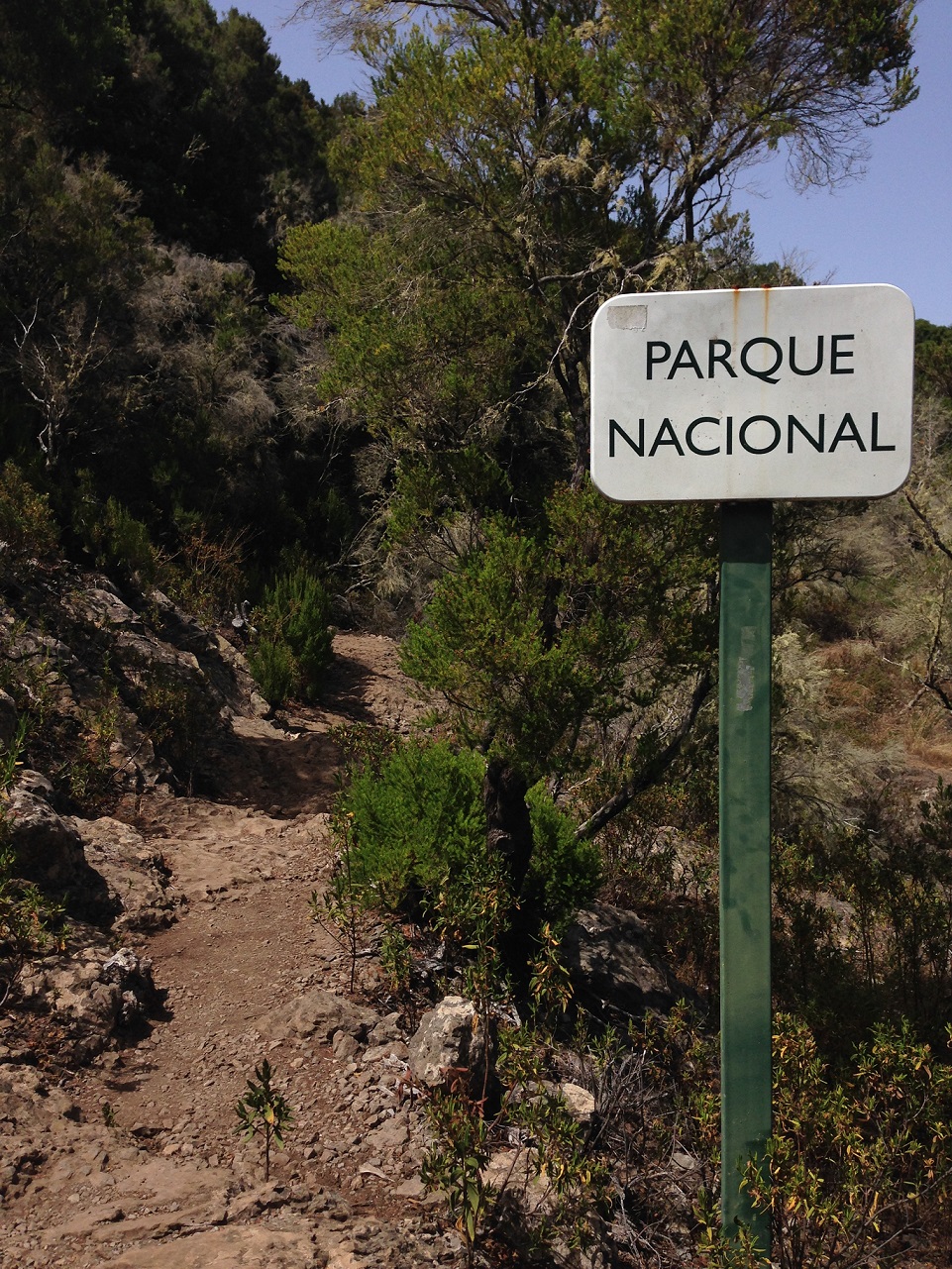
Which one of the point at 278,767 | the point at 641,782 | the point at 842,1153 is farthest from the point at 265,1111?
the point at 278,767

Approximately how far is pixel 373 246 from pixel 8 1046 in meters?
5.13

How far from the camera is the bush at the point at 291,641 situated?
366 inches

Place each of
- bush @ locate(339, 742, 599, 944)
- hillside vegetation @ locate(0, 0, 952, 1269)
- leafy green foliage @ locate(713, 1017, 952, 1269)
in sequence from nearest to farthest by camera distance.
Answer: leafy green foliage @ locate(713, 1017, 952, 1269) → hillside vegetation @ locate(0, 0, 952, 1269) → bush @ locate(339, 742, 599, 944)

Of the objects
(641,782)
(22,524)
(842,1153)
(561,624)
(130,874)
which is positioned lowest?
(842,1153)

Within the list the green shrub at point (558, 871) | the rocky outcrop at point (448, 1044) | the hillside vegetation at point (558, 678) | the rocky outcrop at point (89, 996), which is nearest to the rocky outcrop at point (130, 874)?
the hillside vegetation at point (558, 678)

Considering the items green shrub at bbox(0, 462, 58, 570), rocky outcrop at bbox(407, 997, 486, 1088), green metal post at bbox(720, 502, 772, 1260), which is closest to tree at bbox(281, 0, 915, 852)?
rocky outcrop at bbox(407, 997, 486, 1088)

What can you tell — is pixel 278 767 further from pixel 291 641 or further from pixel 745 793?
pixel 745 793

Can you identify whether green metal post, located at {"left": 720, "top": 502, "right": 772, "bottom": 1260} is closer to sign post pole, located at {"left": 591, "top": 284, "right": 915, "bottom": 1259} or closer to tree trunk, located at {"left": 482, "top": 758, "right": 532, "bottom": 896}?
sign post pole, located at {"left": 591, "top": 284, "right": 915, "bottom": 1259}

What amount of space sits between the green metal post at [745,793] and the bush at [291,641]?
301 inches

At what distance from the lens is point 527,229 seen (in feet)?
16.9

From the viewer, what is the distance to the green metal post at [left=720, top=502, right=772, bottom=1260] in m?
1.89

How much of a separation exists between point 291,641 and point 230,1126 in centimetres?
754

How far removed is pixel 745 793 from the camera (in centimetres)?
189

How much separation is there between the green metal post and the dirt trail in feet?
3.49
